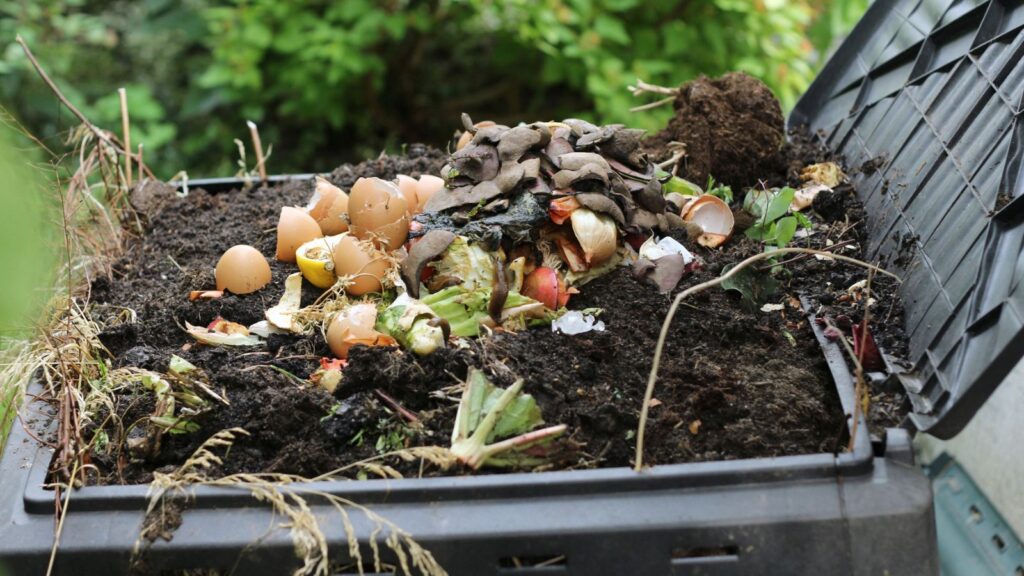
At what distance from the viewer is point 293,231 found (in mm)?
1682

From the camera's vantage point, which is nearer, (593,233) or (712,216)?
(593,233)

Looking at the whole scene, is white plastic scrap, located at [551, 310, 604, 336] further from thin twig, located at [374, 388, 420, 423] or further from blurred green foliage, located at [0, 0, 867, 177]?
blurred green foliage, located at [0, 0, 867, 177]

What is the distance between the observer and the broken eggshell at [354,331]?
1404mm

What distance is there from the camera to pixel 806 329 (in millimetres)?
1448

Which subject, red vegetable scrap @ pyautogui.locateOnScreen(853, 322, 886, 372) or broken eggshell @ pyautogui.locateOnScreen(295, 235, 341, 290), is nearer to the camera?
red vegetable scrap @ pyautogui.locateOnScreen(853, 322, 886, 372)

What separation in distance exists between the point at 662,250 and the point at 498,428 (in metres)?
0.50

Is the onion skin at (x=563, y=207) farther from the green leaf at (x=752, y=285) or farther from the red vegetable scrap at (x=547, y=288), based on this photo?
the green leaf at (x=752, y=285)

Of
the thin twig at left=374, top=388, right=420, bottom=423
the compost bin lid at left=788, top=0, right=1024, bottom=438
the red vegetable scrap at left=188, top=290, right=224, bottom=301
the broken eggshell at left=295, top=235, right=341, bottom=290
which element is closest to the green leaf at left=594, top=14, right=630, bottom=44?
the compost bin lid at left=788, top=0, right=1024, bottom=438

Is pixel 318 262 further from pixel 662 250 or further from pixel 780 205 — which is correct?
pixel 780 205

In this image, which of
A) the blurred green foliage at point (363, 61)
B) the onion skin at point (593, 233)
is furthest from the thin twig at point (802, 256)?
the blurred green foliage at point (363, 61)

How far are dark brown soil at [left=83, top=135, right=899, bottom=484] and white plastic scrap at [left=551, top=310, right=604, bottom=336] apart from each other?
22 mm

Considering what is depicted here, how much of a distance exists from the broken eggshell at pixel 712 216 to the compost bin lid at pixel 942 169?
0.24m

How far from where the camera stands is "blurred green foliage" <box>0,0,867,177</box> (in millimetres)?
3312

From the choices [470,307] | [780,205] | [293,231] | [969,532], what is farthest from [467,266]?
[969,532]
